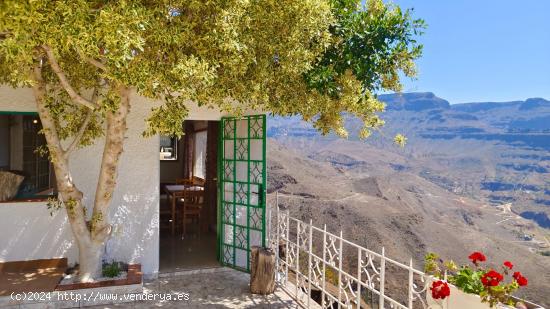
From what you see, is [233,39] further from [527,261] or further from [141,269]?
[527,261]

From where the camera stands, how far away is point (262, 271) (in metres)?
4.99

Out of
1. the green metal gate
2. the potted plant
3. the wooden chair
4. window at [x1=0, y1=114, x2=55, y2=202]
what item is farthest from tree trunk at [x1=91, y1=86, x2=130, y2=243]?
the potted plant

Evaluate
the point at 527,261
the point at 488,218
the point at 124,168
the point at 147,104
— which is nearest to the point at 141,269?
the point at 124,168

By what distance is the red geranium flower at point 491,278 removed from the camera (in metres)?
2.50

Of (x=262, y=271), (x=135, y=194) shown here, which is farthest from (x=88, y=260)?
(x=262, y=271)

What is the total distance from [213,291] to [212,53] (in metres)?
2.97

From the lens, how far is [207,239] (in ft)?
25.2

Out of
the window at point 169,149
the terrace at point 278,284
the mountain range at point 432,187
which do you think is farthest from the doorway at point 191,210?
the mountain range at point 432,187

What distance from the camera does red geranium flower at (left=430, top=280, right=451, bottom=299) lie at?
2.72 metres

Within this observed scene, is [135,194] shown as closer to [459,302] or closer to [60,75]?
[60,75]

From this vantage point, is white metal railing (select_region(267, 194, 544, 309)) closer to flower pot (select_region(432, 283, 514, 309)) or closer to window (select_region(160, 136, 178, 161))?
flower pot (select_region(432, 283, 514, 309))

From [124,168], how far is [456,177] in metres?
125

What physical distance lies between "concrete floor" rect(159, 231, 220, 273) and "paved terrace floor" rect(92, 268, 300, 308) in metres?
0.29

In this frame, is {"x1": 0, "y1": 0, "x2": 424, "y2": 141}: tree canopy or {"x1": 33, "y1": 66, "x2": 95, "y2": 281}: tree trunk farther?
{"x1": 33, "y1": 66, "x2": 95, "y2": 281}: tree trunk
